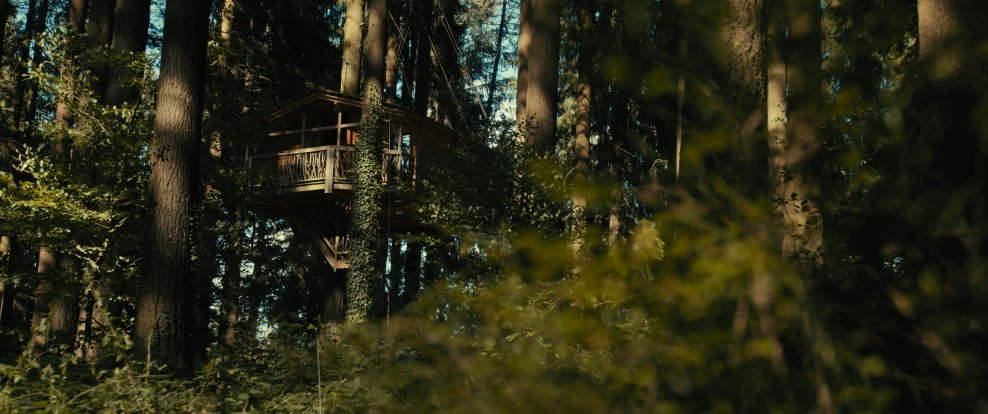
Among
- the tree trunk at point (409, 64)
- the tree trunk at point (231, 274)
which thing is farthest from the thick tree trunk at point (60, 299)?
the tree trunk at point (409, 64)

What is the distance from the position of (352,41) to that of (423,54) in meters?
4.87

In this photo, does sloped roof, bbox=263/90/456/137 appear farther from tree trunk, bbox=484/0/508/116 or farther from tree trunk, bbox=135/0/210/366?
tree trunk, bbox=135/0/210/366

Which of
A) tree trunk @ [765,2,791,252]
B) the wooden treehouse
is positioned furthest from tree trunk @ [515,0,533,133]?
tree trunk @ [765,2,791,252]

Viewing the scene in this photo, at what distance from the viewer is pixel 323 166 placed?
20.9 metres

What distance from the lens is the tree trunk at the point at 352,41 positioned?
19.5 meters

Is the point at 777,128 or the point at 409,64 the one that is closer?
the point at 777,128

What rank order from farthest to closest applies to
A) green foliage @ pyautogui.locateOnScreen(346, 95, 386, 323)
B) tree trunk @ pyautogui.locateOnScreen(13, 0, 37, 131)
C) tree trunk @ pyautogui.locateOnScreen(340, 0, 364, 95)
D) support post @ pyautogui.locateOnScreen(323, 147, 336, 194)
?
tree trunk @ pyautogui.locateOnScreen(13, 0, 37, 131) → support post @ pyautogui.locateOnScreen(323, 147, 336, 194) → tree trunk @ pyautogui.locateOnScreen(340, 0, 364, 95) → green foliage @ pyautogui.locateOnScreen(346, 95, 386, 323)

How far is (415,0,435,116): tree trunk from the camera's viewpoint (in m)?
24.4

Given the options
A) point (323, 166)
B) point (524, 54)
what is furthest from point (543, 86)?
point (323, 166)

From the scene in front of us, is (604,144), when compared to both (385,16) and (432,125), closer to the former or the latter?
(432,125)

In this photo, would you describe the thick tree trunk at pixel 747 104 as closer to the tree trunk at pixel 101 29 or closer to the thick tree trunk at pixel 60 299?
the thick tree trunk at pixel 60 299

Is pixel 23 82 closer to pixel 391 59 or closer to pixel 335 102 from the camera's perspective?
pixel 335 102

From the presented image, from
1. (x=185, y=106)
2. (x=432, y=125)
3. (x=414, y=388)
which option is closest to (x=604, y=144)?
(x=432, y=125)

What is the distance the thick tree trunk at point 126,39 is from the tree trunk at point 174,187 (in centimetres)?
434
